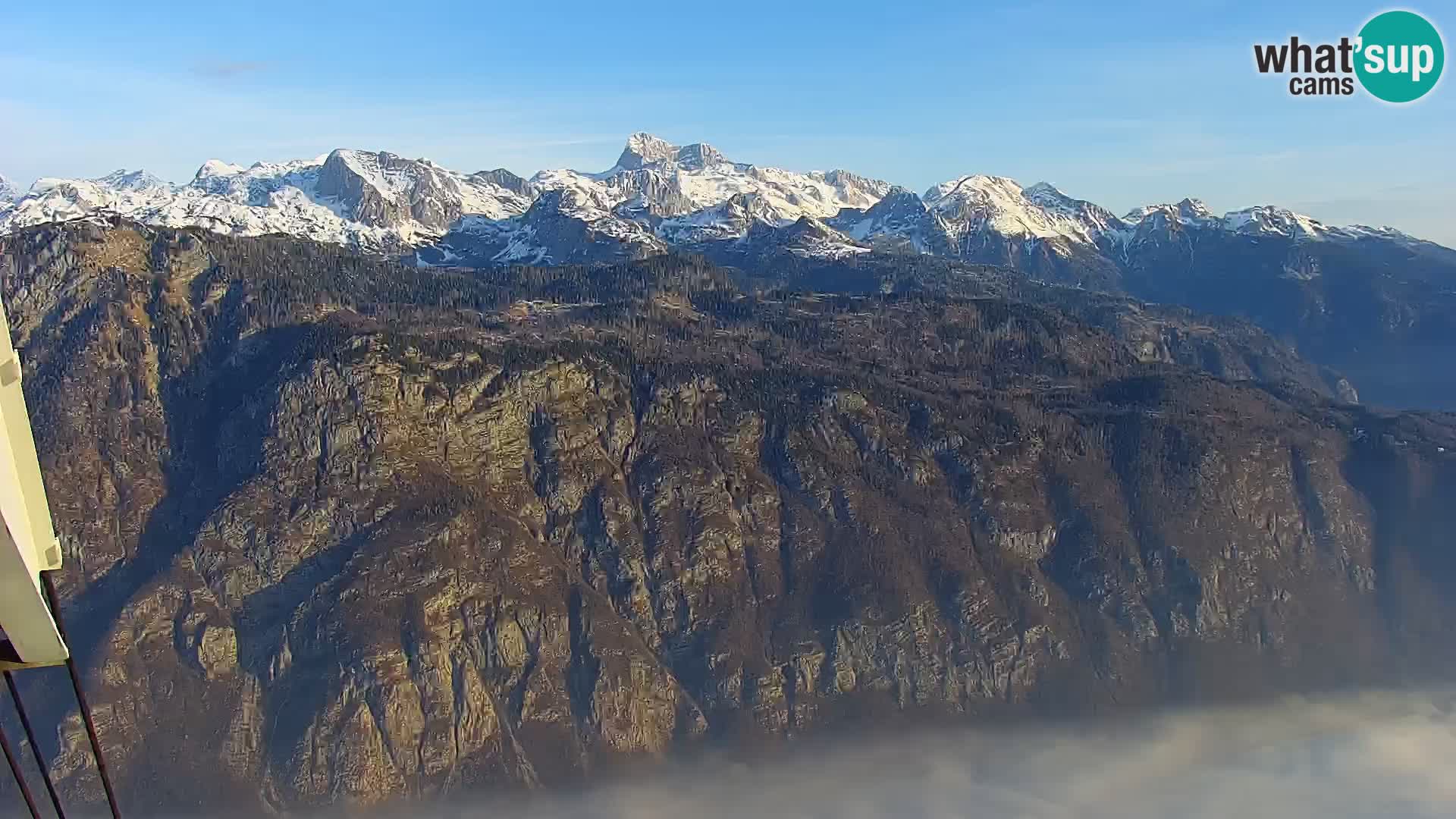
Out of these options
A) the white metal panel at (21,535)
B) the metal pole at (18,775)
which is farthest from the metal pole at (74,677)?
the metal pole at (18,775)

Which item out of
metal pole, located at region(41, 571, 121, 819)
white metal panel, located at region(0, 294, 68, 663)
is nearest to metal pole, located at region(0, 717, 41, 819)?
metal pole, located at region(41, 571, 121, 819)

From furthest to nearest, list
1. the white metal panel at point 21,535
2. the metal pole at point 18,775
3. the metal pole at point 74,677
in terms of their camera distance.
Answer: the metal pole at point 74,677 < the metal pole at point 18,775 < the white metal panel at point 21,535

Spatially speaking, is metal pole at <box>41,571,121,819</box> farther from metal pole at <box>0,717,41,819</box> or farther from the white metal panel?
metal pole at <box>0,717,41,819</box>

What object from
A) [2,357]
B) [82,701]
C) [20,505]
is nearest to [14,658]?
[82,701]

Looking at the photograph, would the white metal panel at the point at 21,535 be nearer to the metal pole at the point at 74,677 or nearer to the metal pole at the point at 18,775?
the metal pole at the point at 74,677

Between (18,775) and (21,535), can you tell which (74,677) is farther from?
(21,535)

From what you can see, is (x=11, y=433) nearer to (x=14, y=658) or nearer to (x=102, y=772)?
(x=14, y=658)

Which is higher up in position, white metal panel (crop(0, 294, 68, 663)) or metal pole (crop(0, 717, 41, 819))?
white metal panel (crop(0, 294, 68, 663))

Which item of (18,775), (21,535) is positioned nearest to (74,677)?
(18,775)

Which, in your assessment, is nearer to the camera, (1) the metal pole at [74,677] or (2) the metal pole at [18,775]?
(2) the metal pole at [18,775]

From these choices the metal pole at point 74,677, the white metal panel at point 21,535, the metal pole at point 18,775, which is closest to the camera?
the white metal panel at point 21,535

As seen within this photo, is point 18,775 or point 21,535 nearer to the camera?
point 21,535
